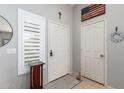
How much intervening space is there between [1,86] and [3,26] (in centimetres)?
116

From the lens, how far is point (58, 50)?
3.07m

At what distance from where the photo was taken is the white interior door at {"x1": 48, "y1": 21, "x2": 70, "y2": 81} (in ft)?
9.16

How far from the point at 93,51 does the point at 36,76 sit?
181 cm

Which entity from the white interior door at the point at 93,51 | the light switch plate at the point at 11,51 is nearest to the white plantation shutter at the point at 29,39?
the light switch plate at the point at 11,51

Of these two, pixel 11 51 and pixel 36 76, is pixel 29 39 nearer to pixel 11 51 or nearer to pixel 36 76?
pixel 11 51

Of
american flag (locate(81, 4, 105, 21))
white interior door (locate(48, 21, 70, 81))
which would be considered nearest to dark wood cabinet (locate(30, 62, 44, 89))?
white interior door (locate(48, 21, 70, 81))

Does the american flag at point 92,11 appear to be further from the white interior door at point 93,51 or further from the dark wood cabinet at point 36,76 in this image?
the dark wood cabinet at point 36,76

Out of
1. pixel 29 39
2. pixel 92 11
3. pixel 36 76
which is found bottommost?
pixel 36 76

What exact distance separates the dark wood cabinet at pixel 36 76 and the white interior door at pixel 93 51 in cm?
167

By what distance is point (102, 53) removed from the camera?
2.62 m

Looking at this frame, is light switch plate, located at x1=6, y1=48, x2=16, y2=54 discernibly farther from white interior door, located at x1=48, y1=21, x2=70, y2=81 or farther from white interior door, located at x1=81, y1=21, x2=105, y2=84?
white interior door, located at x1=81, y1=21, x2=105, y2=84

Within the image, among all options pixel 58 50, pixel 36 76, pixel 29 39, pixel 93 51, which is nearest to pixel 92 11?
pixel 93 51

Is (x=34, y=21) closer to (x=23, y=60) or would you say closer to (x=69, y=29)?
(x=23, y=60)

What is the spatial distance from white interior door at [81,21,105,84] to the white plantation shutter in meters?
1.42
